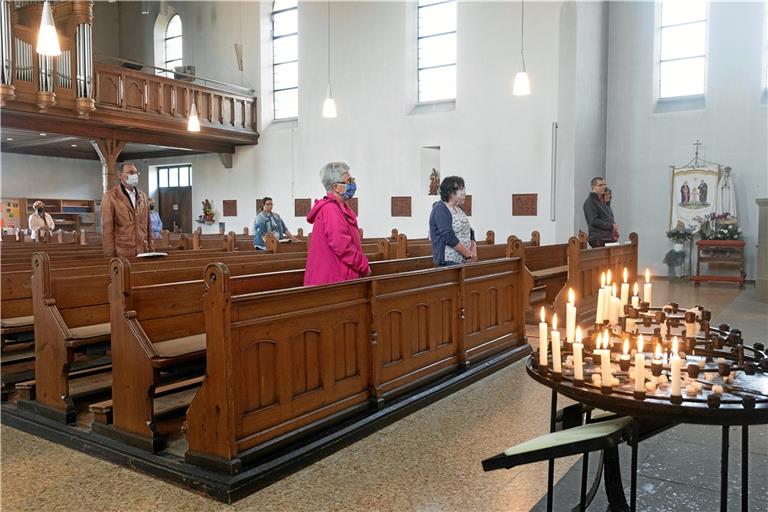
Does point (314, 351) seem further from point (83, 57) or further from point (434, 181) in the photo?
point (83, 57)

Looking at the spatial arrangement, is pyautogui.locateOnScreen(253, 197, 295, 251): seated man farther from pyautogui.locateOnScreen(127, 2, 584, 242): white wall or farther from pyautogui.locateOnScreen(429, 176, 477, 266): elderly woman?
pyautogui.locateOnScreen(127, 2, 584, 242): white wall

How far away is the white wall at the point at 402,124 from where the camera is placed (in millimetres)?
12320

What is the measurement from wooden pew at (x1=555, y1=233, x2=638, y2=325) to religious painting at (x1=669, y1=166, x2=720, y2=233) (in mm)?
4274

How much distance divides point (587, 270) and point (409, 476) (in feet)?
16.8

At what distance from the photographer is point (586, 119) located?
40.4 ft

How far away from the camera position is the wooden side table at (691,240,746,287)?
451 inches

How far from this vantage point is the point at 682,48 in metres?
12.7

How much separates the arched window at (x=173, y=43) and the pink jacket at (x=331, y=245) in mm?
15460

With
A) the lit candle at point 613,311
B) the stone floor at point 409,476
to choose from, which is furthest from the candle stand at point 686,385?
the stone floor at point 409,476

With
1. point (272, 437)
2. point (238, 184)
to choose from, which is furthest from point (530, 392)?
point (238, 184)

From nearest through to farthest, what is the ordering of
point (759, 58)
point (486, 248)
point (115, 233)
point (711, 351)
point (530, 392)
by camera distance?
point (711, 351) → point (530, 392) → point (115, 233) → point (486, 248) → point (759, 58)

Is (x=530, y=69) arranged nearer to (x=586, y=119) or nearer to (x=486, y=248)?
(x=586, y=119)

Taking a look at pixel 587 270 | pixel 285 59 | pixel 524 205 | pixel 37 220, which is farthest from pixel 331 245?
pixel 285 59

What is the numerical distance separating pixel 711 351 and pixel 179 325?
295 centimetres
